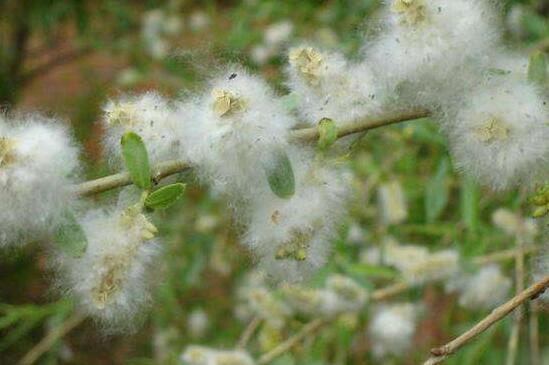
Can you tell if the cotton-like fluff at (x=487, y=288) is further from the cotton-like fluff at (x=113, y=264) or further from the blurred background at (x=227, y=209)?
the cotton-like fluff at (x=113, y=264)

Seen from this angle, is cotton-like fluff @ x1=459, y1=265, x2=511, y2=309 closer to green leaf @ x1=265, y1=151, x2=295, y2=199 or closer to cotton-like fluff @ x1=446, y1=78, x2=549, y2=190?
cotton-like fluff @ x1=446, y1=78, x2=549, y2=190

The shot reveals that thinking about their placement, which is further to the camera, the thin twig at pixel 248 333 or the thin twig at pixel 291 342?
the thin twig at pixel 248 333

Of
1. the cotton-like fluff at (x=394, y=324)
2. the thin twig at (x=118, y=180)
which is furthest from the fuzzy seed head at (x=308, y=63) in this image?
the cotton-like fluff at (x=394, y=324)

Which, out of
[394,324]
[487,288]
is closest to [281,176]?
[487,288]

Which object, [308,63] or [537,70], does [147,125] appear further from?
[537,70]

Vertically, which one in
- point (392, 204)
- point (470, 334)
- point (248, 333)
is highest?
point (392, 204)
